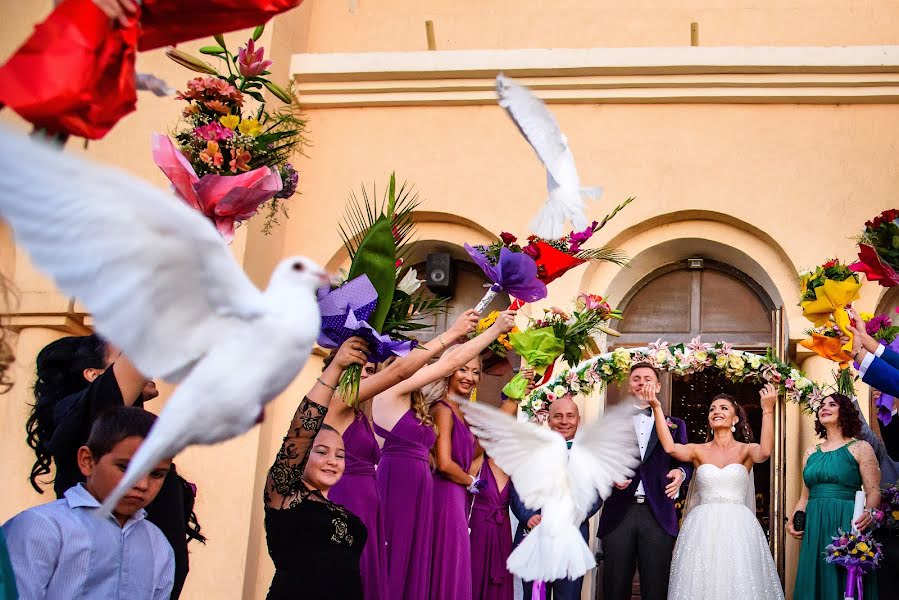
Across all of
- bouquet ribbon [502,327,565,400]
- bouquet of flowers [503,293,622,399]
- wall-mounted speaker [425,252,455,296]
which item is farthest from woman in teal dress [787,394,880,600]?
wall-mounted speaker [425,252,455,296]

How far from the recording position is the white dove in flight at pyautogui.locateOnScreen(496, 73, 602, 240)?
6.77m

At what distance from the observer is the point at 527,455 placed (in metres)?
6.23

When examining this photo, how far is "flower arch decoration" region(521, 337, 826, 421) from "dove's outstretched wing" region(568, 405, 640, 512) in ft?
→ 6.09

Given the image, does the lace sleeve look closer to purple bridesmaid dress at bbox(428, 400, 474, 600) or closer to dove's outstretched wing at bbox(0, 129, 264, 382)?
dove's outstretched wing at bbox(0, 129, 264, 382)

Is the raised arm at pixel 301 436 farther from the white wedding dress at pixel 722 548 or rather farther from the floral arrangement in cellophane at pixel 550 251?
the white wedding dress at pixel 722 548

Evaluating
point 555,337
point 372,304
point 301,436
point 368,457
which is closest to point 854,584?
point 555,337

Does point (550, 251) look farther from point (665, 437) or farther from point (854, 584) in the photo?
point (854, 584)

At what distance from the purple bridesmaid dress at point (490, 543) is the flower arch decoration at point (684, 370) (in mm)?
720

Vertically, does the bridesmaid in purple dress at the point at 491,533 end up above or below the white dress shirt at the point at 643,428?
below

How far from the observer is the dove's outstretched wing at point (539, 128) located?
683 cm

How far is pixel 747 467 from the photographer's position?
27.3 feet

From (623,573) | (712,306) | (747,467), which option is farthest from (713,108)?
(623,573)

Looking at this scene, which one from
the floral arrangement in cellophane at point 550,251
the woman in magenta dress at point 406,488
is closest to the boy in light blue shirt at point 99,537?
the woman in magenta dress at point 406,488

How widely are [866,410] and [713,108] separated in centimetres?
266
